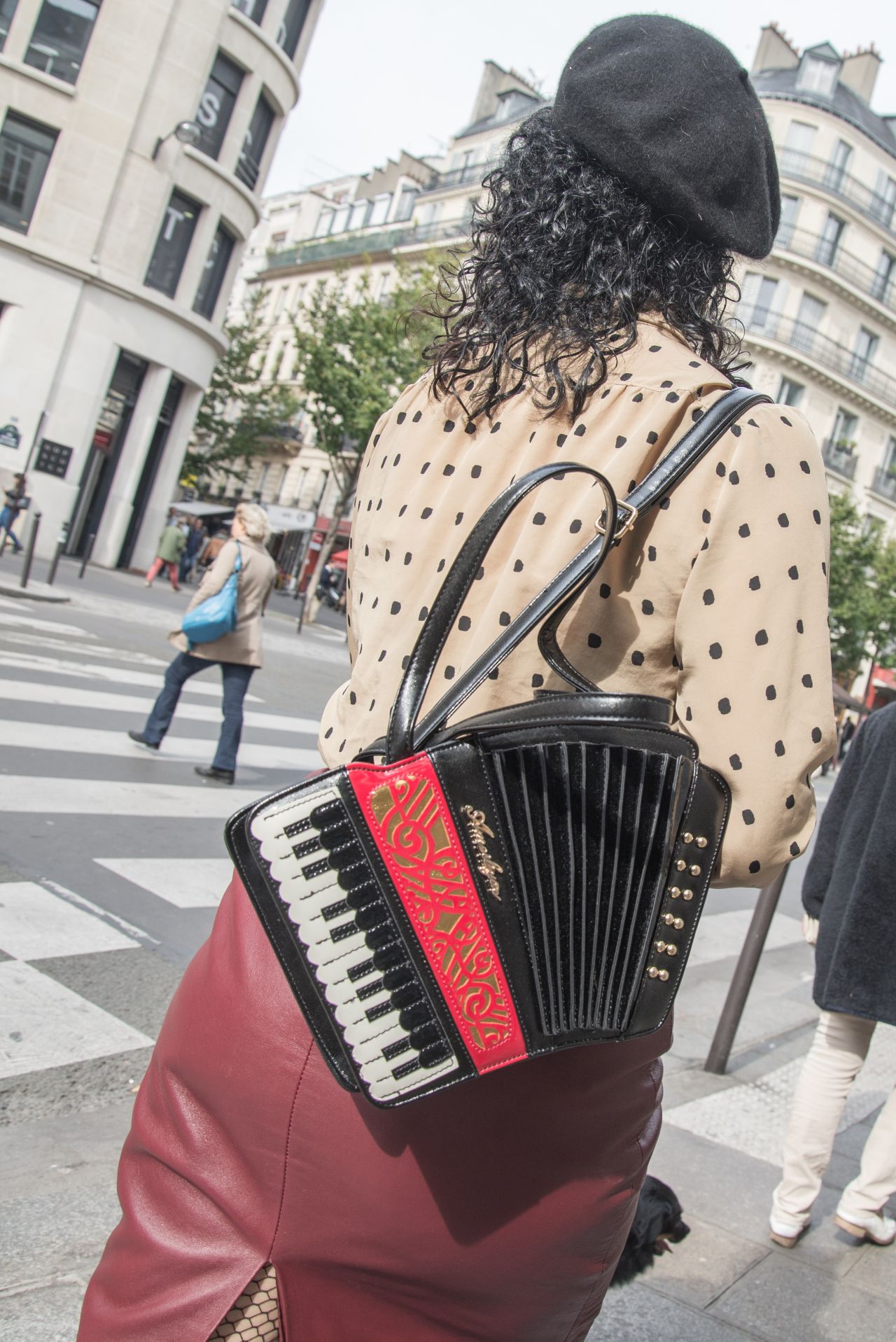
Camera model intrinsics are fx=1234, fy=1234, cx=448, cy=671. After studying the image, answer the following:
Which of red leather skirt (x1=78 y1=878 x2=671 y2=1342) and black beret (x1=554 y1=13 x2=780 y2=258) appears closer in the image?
red leather skirt (x1=78 y1=878 x2=671 y2=1342)

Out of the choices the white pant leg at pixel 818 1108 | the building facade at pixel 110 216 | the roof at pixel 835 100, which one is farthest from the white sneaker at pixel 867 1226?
the roof at pixel 835 100

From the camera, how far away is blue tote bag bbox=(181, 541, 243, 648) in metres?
7.94

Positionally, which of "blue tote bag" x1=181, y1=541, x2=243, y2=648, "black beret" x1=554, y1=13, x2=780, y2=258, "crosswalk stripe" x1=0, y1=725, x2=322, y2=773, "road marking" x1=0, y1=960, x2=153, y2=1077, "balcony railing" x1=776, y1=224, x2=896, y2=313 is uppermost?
"balcony railing" x1=776, y1=224, x2=896, y2=313

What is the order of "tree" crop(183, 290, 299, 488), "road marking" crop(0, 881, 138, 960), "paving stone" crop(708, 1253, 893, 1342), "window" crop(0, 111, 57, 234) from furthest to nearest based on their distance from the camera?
"tree" crop(183, 290, 299, 488) < "window" crop(0, 111, 57, 234) < "road marking" crop(0, 881, 138, 960) < "paving stone" crop(708, 1253, 893, 1342)

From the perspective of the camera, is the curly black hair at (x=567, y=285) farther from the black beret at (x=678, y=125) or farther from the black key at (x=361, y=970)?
the black key at (x=361, y=970)

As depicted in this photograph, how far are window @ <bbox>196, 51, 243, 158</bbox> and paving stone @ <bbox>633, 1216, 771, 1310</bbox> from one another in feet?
87.5

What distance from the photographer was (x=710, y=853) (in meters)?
1.22

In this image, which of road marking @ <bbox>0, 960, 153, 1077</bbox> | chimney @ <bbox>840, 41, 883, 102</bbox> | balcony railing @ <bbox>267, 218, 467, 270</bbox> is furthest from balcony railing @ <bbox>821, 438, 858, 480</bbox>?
road marking @ <bbox>0, 960, 153, 1077</bbox>

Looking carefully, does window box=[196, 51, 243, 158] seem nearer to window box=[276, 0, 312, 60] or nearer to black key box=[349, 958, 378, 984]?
window box=[276, 0, 312, 60]

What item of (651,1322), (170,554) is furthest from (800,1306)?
(170,554)

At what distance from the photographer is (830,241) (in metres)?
47.4

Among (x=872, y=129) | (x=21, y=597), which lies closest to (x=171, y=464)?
(x=21, y=597)

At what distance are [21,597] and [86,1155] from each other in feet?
44.3

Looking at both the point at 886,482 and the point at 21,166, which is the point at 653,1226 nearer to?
the point at 21,166
